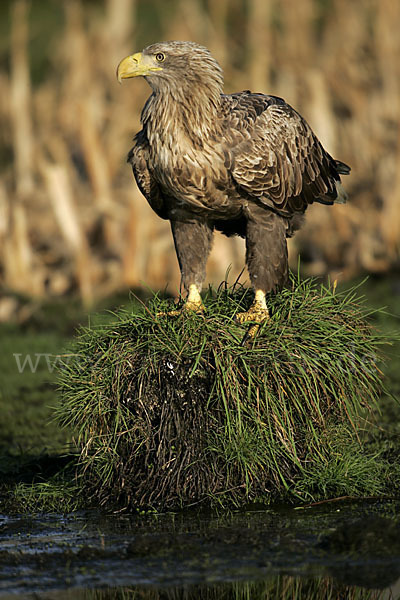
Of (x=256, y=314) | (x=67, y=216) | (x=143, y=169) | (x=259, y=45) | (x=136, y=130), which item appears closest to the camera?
(x=256, y=314)

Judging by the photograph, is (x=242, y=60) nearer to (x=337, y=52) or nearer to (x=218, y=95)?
(x=337, y=52)

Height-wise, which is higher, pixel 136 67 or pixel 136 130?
pixel 136 130

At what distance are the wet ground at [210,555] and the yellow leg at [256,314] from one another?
3.26 ft

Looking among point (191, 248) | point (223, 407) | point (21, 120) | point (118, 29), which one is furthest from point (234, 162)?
point (118, 29)

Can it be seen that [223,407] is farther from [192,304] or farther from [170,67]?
[170,67]

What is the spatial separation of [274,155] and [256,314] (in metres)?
1.07

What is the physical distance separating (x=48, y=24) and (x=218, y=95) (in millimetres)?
23808

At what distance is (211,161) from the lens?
18.5 feet

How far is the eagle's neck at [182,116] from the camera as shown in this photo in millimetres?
5605

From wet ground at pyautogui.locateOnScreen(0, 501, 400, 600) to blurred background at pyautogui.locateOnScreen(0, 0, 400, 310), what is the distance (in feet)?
22.6

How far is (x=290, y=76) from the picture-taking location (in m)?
15.1

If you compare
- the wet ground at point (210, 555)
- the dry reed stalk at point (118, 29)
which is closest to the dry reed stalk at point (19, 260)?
the dry reed stalk at point (118, 29)

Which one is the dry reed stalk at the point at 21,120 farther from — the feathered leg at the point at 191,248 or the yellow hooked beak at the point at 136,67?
the yellow hooked beak at the point at 136,67

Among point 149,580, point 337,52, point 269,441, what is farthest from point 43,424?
point 337,52
